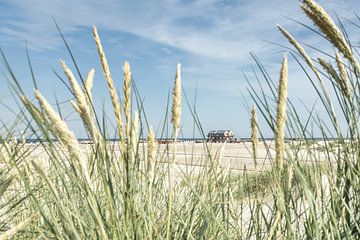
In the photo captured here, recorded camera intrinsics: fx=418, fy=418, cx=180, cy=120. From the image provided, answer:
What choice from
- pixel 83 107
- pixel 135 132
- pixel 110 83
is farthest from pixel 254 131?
pixel 83 107

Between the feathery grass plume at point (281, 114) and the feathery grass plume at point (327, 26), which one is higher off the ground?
the feathery grass plume at point (327, 26)

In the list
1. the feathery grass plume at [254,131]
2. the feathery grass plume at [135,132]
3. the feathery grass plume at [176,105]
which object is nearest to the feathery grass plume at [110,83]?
the feathery grass plume at [135,132]

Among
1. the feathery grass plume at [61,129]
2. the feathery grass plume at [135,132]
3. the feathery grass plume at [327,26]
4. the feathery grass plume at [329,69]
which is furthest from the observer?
the feathery grass plume at [135,132]

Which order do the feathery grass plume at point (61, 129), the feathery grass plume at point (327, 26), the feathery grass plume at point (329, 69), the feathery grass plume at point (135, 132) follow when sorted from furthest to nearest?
the feathery grass plume at point (135, 132), the feathery grass plume at point (329, 69), the feathery grass plume at point (327, 26), the feathery grass plume at point (61, 129)

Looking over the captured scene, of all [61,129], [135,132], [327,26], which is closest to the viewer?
[61,129]

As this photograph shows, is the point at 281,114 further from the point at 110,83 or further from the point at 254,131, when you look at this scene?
the point at 110,83

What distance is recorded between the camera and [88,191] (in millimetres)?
754

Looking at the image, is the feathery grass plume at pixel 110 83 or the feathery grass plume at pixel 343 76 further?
the feathery grass plume at pixel 343 76

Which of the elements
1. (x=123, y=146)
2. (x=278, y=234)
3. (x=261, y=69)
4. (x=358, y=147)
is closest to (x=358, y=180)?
(x=358, y=147)

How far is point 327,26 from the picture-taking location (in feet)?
3.12

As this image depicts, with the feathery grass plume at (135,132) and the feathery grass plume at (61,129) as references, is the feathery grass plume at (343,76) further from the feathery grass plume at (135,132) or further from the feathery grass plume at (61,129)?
the feathery grass plume at (61,129)

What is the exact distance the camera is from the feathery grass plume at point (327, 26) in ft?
3.10

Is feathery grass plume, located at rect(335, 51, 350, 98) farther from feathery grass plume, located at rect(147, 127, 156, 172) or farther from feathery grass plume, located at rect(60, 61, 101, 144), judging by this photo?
feathery grass plume, located at rect(60, 61, 101, 144)

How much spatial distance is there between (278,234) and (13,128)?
124 centimetres
